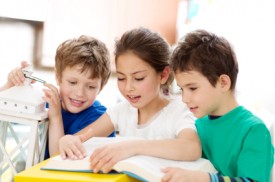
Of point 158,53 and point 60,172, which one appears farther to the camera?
point 158,53

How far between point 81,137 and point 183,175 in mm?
366

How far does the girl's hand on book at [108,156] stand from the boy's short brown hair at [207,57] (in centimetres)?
26

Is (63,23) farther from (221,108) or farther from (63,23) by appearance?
(221,108)

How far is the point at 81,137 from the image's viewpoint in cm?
109

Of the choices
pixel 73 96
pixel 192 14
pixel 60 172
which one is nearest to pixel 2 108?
pixel 73 96

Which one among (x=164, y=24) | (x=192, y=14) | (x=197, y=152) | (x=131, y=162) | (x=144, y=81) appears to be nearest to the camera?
(x=131, y=162)

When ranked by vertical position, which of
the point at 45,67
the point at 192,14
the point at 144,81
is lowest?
the point at 45,67

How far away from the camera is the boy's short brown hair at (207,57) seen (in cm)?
98

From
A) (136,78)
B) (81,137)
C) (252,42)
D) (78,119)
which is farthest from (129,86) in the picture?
(252,42)

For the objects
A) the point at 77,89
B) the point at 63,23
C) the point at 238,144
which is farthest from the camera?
the point at 63,23

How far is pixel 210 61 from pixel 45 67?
1863mm

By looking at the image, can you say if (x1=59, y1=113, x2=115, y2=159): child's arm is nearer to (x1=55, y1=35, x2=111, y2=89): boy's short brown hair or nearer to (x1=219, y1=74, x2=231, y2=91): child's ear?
(x1=55, y1=35, x2=111, y2=89): boy's short brown hair

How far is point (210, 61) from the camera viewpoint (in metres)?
0.98

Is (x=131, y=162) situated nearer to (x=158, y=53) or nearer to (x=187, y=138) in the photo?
(x=187, y=138)
